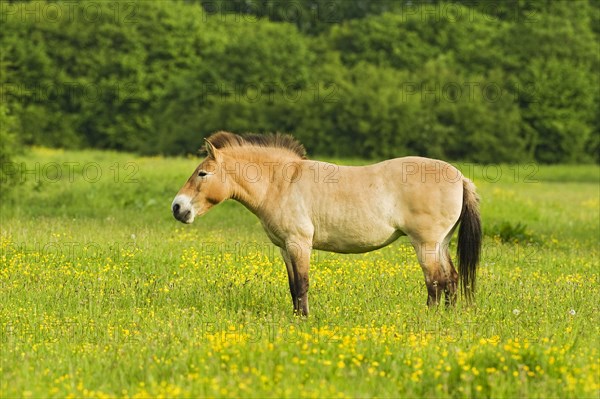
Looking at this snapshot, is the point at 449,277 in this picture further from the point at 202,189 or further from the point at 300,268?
the point at 202,189

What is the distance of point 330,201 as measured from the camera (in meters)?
9.94

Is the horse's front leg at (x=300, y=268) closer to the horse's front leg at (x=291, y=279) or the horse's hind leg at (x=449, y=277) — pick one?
the horse's front leg at (x=291, y=279)

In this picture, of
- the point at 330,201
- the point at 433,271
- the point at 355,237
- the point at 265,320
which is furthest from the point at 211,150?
the point at 433,271

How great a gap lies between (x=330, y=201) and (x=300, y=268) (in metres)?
0.92

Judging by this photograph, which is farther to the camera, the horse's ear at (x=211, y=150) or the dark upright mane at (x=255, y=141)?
the dark upright mane at (x=255, y=141)

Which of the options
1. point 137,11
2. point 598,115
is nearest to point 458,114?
point 598,115

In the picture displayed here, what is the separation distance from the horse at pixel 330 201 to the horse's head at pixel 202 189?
1cm

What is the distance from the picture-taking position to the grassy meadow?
6.73m

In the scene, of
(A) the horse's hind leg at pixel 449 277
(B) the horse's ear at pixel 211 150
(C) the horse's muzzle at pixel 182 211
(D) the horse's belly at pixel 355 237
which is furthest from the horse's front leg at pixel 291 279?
(A) the horse's hind leg at pixel 449 277

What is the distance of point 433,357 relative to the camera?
718 centimetres

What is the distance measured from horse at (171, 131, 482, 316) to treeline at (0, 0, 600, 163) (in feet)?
141

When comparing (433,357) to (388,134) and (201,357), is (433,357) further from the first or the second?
(388,134)

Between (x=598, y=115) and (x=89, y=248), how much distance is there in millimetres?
53277

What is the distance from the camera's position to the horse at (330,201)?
9820 millimetres
